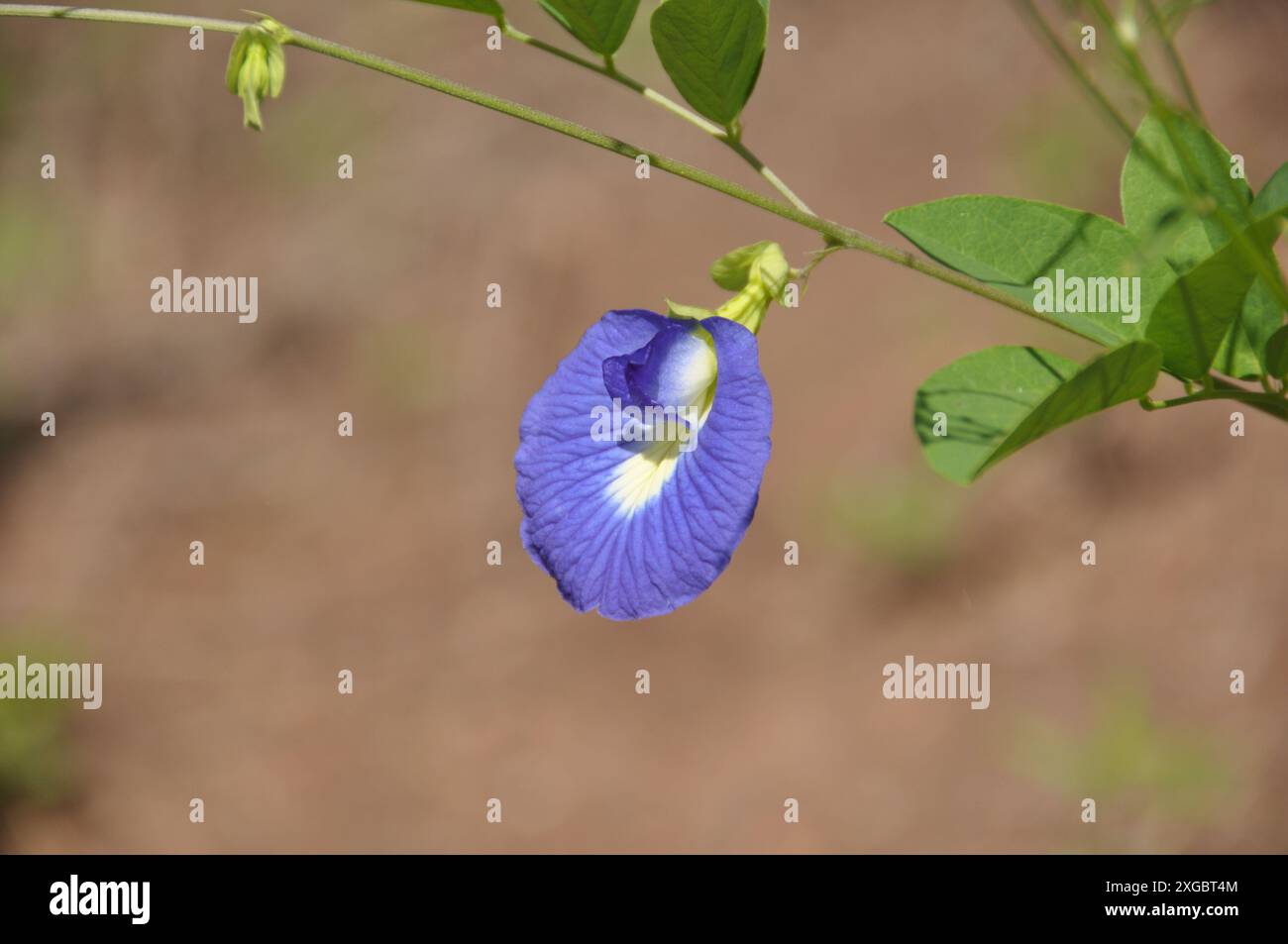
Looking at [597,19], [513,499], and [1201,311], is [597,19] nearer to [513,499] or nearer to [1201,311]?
[1201,311]

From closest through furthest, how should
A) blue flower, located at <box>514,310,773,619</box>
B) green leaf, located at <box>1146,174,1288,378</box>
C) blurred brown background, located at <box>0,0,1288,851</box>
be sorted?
green leaf, located at <box>1146,174,1288,378</box> < blue flower, located at <box>514,310,773,619</box> < blurred brown background, located at <box>0,0,1288,851</box>

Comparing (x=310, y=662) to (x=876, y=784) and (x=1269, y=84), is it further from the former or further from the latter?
(x=1269, y=84)

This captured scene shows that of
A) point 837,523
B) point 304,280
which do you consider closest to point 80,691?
point 304,280

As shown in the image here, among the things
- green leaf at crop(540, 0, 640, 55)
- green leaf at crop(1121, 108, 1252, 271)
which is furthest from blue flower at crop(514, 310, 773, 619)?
green leaf at crop(1121, 108, 1252, 271)

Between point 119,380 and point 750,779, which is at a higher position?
point 119,380

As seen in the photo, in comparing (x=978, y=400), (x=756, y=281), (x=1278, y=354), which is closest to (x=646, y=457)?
(x=756, y=281)

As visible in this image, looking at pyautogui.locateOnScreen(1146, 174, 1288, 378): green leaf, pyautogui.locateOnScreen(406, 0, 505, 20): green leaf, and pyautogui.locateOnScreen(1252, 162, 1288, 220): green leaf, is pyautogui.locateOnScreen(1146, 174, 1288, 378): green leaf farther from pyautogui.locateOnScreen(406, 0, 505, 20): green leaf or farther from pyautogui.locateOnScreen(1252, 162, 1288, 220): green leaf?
pyautogui.locateOnScreen(406, 0, 505, 20): green leaf
